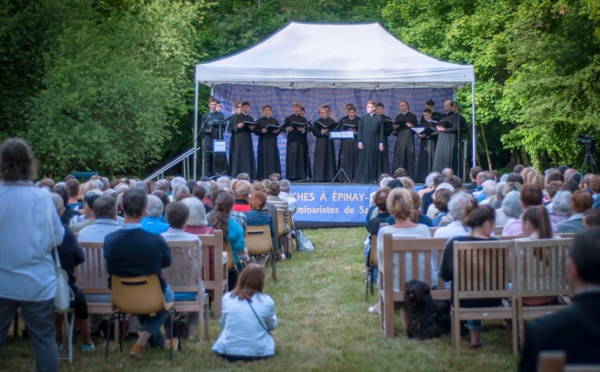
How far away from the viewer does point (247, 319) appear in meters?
5.97

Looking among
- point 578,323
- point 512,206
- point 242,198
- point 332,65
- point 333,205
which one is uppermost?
point 332,65

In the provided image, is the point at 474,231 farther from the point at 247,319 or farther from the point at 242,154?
the point at 242,154

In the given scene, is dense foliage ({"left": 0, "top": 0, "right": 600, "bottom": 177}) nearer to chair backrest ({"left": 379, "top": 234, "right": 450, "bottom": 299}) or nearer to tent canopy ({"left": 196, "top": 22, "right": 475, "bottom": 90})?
tent canopy ({"left": 196, "top": 22, "right": 475, "bottom": 90})

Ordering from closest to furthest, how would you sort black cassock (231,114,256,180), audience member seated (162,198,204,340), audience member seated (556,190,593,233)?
audience member seated (162,198,204,340) → audience member seated (556,190,593,233) → black cassock (231,114,256,180)

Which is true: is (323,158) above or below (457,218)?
below

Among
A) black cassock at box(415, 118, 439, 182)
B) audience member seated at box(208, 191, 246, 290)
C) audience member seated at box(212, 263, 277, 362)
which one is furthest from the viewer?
black cassock at box(415, 118, 439, 182)

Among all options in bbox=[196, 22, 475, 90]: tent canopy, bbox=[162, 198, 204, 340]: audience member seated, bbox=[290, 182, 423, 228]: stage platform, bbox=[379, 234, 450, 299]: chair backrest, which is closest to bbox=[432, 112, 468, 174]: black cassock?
bbox=[196, 22, 475, 90]: tent canopy

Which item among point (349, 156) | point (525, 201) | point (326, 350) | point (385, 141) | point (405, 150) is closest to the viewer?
point (326, 350)

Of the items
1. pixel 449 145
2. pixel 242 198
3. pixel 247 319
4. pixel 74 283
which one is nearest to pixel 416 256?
pixel 247 319

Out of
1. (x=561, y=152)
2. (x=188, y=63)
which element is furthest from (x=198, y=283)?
(x=188, y=63)

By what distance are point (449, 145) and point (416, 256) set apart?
1024cm

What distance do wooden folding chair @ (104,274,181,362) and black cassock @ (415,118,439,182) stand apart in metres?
11.5

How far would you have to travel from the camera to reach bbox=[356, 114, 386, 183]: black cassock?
55.0 feet

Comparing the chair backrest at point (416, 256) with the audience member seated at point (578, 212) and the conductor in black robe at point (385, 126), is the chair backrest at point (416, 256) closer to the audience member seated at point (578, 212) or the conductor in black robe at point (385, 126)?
the audience member seated at point (578, 212)
